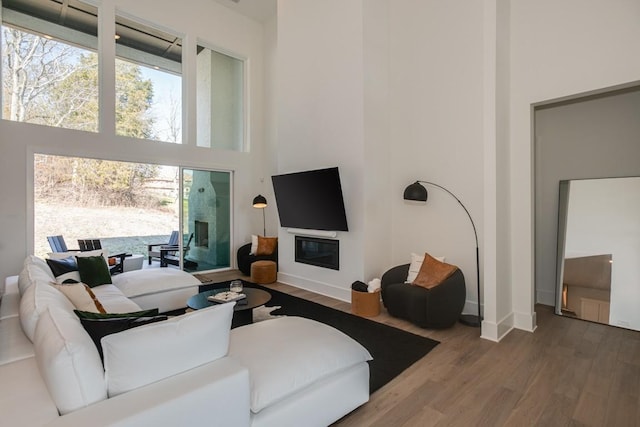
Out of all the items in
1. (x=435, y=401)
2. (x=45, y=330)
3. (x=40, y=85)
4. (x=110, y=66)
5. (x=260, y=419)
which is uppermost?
(x=110, y=66)

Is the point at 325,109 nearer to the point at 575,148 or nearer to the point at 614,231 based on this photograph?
the point at 575,148

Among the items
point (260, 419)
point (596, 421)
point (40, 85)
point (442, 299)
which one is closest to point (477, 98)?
point (442, 299)

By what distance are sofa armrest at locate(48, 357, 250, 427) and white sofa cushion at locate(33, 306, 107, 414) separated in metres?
0.06

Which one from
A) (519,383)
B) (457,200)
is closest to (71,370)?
(519,383)

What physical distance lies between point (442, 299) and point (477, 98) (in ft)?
8.12

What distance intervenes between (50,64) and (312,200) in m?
4.77

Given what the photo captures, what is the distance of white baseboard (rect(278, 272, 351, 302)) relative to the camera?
465 centimetres

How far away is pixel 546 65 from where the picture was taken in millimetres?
3375

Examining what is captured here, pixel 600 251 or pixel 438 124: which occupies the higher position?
pixel 438 124

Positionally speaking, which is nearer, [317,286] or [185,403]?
[185,403]

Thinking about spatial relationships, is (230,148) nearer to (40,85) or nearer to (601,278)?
(40,85)

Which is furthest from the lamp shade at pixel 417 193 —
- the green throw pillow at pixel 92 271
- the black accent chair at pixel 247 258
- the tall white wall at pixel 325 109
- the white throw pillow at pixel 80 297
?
the green throw pillow at pixel 92 271

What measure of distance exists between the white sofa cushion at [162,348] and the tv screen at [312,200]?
2960 millimetres

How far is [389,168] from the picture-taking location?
475 cm
